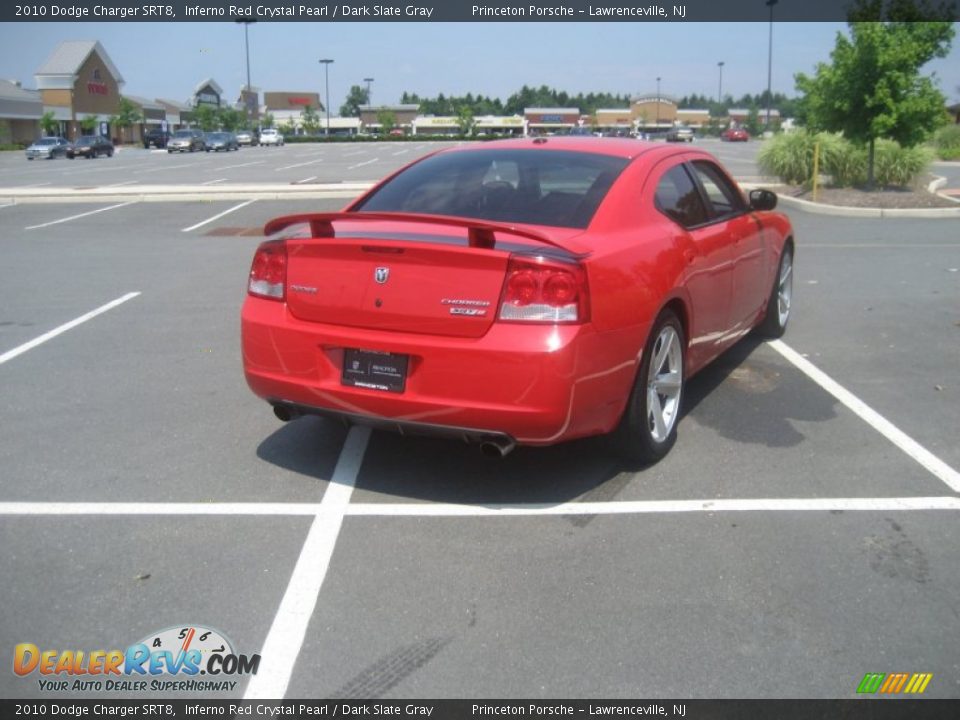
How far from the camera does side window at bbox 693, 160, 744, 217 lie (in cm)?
580

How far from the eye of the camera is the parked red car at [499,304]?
12.9ft

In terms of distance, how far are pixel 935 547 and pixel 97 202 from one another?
18.9 metres

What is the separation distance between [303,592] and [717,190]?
152 inches

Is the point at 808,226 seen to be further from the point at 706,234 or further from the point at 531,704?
the point at 531,704

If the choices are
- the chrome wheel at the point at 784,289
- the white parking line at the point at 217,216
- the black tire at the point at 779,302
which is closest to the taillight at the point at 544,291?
the black tire at the point at 779,302

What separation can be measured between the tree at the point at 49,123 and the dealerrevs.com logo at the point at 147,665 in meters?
83.1

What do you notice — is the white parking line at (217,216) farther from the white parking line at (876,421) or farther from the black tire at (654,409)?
the black tire at (654,409)

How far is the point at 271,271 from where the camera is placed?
450 centimetres

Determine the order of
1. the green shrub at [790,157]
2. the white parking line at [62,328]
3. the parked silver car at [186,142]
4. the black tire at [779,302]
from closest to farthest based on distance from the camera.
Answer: the white parking line at [62,328] < the black tire at [779,302] < the green shrub at [790,157] < the parked silver car at [186,142]

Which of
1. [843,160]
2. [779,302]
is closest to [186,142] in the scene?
[843,160]

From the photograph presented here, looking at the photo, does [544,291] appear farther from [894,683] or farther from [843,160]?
[843,160]

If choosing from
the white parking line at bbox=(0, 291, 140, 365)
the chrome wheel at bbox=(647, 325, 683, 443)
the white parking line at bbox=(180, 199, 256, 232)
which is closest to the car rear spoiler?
the chrome wheel at bbox=(647, 325, 683, 443)

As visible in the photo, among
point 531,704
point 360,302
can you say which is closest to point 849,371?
point 360,302

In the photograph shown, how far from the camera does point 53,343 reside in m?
7.32
